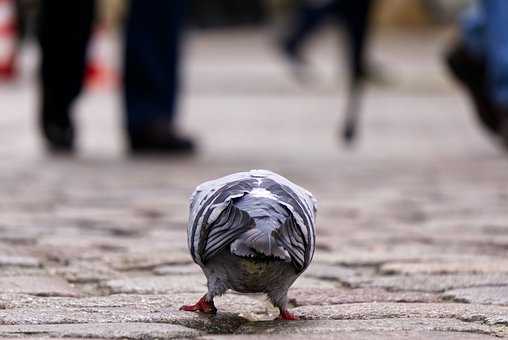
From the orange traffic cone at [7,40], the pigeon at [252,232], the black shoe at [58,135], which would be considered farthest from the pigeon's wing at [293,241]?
the orange traffic cone at [7,40]

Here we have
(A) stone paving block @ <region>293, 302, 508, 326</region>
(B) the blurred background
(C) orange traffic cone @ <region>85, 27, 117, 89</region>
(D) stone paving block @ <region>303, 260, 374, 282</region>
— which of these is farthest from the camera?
(C) orange traffic cone @ <region>85, 27, 117, 89</region>

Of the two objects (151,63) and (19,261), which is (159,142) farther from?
(19,261)

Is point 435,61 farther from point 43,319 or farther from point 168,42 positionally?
point 43,319

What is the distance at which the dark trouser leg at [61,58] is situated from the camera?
700 centimetres

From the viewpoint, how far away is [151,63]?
7.07m

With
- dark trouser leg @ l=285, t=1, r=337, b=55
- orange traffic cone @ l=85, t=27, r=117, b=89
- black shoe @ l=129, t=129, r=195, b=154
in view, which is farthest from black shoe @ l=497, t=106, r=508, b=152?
orange traffic cone @ l=85, t=27, r=117, b=89

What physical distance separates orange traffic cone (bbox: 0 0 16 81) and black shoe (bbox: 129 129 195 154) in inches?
311

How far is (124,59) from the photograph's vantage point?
7.13 m

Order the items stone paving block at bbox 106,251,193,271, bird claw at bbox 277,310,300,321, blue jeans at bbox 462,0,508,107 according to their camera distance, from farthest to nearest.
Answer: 1. blue jeans at bbox 462,0,508,107
2. stone paving block at bbox 106,251,193,271
3. bird claw at bbox 277,310,300,321

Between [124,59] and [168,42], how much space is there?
255 millimetres

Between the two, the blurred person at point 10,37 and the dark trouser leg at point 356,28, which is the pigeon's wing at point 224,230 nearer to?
the dark trouser leg at point 356,28

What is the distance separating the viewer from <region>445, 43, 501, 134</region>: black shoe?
24.6 feet

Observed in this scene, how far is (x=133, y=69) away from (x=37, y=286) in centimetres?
413

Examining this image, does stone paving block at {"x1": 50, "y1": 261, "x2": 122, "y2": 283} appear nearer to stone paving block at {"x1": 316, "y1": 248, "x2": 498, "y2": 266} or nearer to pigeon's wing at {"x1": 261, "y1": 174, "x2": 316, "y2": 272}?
stone paving block at {"x1": 316, "y1": 248, "x2": 498, "y2": 266}
